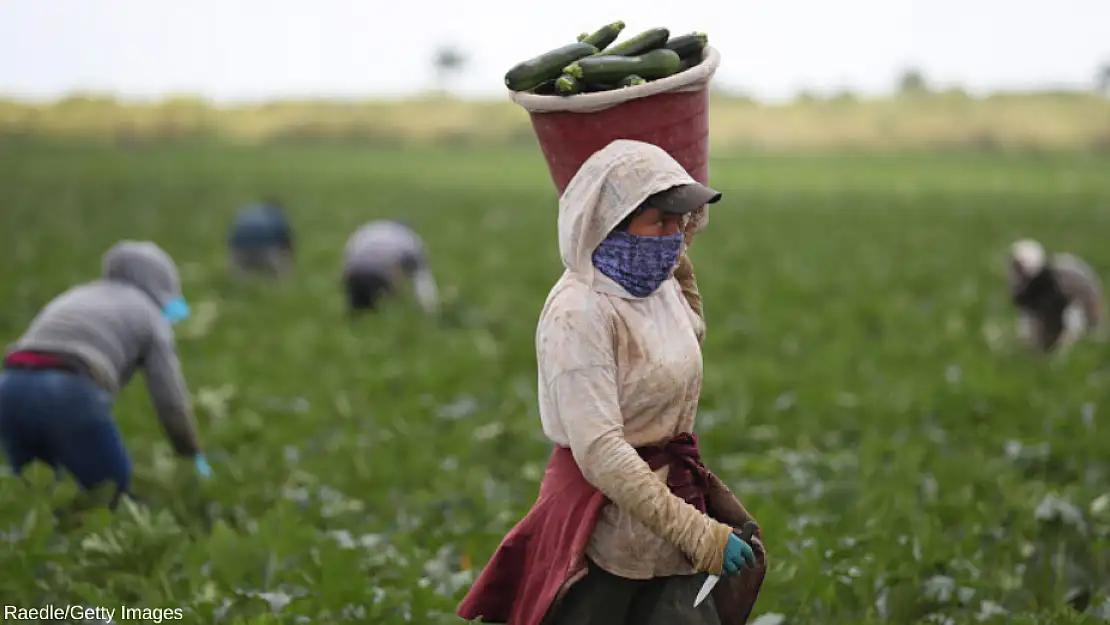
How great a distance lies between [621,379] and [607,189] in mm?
446

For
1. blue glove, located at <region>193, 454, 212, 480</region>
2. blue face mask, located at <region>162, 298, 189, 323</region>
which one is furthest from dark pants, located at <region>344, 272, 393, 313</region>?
blue face mask, located at <region>162, 298, 189, 323</region>

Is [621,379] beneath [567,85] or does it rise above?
beneath

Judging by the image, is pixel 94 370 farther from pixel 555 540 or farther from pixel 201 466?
pixel 555 540

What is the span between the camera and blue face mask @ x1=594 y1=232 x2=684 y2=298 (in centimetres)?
317

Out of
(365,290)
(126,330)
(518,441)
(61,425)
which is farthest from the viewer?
(365,290)

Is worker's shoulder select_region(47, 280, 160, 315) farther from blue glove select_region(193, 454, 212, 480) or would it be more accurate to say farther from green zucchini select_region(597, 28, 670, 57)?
green zucchini select_region(597, 28, 670, 57)

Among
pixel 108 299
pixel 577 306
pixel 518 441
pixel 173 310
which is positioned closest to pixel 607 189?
pixel 577 306

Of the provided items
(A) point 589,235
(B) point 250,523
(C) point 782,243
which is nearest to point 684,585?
(A) point 589,235

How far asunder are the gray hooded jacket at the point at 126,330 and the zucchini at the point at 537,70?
3.33 meters

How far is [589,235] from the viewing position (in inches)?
125

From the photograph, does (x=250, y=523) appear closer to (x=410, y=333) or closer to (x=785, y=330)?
(x=410, y=333)

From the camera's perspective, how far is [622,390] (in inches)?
126

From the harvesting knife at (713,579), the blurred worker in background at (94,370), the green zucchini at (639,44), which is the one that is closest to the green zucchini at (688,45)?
the green zucchini at (639,44)

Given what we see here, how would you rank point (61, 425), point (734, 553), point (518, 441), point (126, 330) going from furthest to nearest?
point (518, 441) < point (126, 330) < point (61, 425) < point (734, 553)
